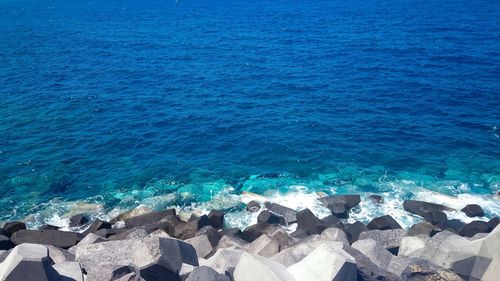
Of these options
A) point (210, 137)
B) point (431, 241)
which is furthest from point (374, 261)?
point (210, 137)

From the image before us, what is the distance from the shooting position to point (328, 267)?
14.7 m

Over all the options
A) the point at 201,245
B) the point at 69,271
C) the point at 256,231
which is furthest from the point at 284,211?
the point at 69,271

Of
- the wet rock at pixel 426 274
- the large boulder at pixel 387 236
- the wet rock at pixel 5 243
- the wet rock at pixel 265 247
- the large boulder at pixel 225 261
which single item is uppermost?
the wet rock at pixel 426 274

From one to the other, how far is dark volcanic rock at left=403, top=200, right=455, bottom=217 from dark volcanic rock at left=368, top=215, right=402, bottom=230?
2.55m

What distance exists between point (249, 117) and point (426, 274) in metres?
26.8

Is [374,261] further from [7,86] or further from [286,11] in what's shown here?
[286,11]

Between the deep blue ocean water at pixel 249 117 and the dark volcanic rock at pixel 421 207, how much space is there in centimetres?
186

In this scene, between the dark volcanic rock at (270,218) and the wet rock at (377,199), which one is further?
the wet rock at (377,199)

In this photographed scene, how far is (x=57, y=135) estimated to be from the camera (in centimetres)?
3731

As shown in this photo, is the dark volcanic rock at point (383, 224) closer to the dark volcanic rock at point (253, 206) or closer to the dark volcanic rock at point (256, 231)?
the dark volcanic rock at point (256, 231)

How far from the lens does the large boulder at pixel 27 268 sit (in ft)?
45.6

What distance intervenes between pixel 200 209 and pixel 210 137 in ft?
34.4

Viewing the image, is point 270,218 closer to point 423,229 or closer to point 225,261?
point 423,229

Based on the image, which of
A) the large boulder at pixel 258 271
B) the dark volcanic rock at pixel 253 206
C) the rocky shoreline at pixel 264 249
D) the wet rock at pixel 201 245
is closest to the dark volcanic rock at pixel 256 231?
the rocky shoreline at pixel 264 249
